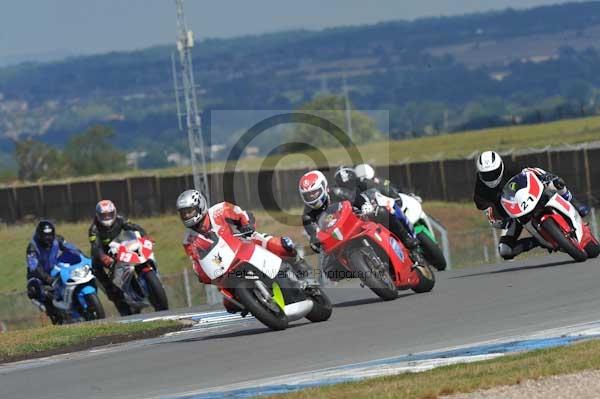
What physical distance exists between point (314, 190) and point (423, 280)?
1.90 metres

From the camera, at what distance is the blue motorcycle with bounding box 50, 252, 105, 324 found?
22.2 m

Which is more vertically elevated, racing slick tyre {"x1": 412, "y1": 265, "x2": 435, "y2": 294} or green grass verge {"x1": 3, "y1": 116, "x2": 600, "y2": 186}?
racing slick tyre {"x1": 412, "y1": 265, "x2": 435, "y2": 294}

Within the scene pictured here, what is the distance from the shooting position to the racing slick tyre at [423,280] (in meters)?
17.5

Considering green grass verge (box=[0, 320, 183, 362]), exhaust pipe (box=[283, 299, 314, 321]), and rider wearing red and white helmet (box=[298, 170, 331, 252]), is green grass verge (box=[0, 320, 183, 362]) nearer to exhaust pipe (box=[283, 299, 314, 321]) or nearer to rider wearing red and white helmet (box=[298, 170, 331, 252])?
rider wearing red and white helmet (box=[298, 170, 331, 252])

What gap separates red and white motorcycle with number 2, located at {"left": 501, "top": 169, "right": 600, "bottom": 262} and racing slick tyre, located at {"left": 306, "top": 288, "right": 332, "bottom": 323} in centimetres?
351

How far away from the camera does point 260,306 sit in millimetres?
14734

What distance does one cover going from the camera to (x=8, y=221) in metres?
63.1

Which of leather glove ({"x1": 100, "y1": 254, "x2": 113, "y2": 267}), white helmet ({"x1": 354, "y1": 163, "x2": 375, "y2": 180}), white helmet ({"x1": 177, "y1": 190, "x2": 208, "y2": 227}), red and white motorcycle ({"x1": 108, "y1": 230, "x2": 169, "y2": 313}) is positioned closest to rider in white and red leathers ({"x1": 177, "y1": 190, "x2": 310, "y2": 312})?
white helmet ({"x1": 177, "y1": 190, "x2": 208, "y2": 227})

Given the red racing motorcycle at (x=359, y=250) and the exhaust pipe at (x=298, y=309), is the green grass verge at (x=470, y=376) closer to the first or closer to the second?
the exhaust pipe at (x=298, y=309)

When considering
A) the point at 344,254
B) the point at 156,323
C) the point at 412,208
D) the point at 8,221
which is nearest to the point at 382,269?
the point at 344,254

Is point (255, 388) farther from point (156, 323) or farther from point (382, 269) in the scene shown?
point (156, 323)

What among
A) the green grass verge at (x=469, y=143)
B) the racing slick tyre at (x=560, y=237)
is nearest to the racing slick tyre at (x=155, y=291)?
the racing slick tyre at (x=560, y=237)

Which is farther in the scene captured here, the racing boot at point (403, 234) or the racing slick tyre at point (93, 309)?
the racing slick tyre at point (93, 309)

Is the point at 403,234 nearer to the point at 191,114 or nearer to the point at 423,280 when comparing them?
the point at 423,280
